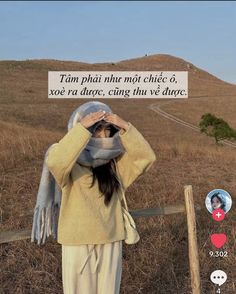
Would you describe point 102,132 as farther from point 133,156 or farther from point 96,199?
point 96,199

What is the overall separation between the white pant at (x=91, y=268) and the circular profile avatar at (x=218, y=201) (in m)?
1.07

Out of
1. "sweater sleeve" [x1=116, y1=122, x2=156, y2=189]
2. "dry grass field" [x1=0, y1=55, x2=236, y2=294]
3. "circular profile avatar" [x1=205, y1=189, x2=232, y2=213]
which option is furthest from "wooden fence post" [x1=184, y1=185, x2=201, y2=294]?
"sweater sleeve" [x1=116, y1=122, x2=156, y2=189]

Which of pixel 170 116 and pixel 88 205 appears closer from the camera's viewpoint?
pixel 88 205

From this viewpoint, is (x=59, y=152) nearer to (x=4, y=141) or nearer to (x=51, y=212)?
(x=51, y=212)

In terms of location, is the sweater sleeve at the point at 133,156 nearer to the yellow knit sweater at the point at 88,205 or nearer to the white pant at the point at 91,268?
the yellow knit sweater at the point at 88,205

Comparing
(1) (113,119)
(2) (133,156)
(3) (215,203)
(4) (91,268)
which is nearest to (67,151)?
(1) (113,119)

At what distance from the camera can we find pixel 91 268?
2422mm

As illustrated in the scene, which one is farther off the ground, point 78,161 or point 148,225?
point 78,161

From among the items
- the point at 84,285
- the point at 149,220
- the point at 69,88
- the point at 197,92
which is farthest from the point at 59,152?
the point at 197,92

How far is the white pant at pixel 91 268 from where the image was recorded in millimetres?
2406

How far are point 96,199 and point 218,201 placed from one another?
4.13 ft

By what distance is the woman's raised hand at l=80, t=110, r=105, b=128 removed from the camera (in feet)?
7.32

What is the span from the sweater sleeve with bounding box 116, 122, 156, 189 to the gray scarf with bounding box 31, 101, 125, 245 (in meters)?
0.05

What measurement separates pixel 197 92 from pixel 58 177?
61741 mm
